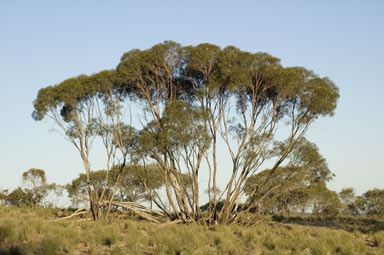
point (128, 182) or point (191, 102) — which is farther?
point (128, 182)

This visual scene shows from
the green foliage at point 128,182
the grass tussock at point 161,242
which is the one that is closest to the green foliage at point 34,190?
the green foliage at point 128,182

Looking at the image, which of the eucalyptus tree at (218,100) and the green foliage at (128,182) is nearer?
the eucalyptus tree at (218,100)

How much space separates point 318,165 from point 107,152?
44.8 feet

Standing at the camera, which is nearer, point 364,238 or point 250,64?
point 364,238

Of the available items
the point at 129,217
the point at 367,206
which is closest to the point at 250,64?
the point at 129,217

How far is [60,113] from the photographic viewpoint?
26.4 meters

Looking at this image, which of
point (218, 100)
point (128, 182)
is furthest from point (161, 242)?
point (128, 182)

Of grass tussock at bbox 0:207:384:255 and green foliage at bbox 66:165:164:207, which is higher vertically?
green foliage at bbox 66:165:164:207

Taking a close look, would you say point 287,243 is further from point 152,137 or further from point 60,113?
point 60,113

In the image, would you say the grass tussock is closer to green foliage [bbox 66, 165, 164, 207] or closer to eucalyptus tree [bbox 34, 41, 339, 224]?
eucalyptus tree [bbox 34, 41, 339, 224]

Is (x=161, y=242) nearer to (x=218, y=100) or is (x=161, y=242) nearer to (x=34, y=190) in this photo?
(x=218, y=100)

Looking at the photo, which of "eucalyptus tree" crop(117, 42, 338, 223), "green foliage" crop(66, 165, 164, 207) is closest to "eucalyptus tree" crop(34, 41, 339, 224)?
"eucalyptus tree" crop(117, 42, 338, 223)

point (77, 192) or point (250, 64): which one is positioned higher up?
point (250, 64)

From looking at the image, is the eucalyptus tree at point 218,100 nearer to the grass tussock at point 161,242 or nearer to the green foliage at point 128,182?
the grass tussock at point 161,242
